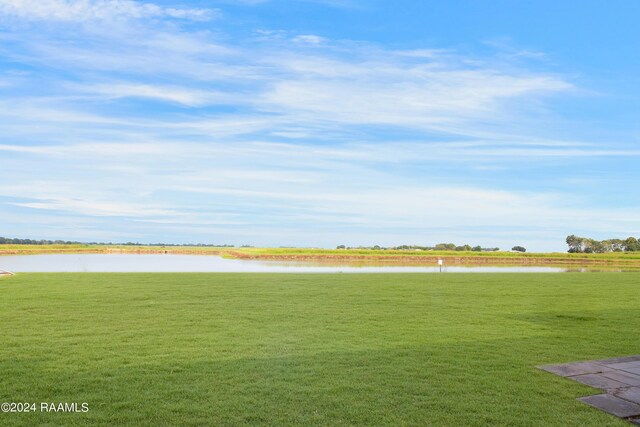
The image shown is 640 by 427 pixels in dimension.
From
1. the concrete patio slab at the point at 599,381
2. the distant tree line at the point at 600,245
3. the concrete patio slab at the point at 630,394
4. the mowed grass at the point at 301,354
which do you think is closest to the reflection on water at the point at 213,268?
the mowed grass at the point at 301,354

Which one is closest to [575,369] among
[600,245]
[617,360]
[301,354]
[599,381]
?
[599,381]

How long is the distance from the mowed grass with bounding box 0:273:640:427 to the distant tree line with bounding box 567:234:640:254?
45.3 m

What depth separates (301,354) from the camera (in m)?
5.16

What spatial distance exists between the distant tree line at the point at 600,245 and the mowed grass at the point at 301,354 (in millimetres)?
45308

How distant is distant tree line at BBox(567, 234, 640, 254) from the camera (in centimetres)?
5034

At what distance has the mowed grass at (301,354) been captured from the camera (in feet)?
11.9

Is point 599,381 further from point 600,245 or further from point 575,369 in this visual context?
point 600,245

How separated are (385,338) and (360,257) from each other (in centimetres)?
3448

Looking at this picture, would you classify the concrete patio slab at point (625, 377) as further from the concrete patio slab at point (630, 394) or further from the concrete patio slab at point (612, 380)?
the concrete patio slab at point (630, 394)

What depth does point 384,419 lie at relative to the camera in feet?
11.3

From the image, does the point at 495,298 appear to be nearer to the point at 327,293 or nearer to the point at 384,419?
the point at 327,293

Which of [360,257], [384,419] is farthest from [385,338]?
[360,257]

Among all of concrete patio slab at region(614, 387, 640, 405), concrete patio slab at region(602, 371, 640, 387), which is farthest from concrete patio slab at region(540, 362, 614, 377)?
concrete patio slab at region(614, 387, 640, 405)

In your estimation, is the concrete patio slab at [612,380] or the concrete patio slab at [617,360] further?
the concrete patio slab at [617,360]
